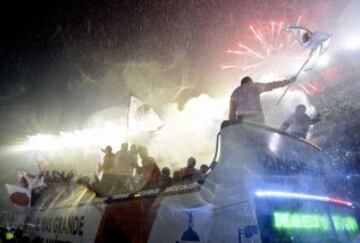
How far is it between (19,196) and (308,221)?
35.5 feet

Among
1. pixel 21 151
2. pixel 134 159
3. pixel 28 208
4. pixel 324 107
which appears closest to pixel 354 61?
pixel 324 107

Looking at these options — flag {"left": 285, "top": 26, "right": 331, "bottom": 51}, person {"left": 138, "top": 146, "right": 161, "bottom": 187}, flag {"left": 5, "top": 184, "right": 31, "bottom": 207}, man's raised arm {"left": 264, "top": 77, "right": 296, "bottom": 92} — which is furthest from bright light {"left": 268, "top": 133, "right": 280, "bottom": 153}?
flag {"left": 5, "top": 184, "right": 31, "bottom": 207}

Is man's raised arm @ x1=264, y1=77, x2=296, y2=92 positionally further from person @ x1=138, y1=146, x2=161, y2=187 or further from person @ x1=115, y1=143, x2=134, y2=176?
person @ x1=115, y1=143, x2=134, y2=176

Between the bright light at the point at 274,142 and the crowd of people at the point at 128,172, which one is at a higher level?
the crowd of people at the point at 128,172

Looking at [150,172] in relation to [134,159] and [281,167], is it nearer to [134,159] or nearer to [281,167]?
[134,159]

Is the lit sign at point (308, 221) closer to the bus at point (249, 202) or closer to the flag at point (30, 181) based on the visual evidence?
the bus at point (249, 202)

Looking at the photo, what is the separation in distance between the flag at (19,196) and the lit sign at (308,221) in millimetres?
10546

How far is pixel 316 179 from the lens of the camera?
17.7 ft

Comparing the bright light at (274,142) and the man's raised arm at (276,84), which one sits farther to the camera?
the man's raised arm at (276,84)

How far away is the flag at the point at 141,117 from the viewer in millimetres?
12508

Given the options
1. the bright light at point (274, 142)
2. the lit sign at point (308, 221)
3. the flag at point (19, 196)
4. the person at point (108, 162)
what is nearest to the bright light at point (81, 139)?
the flag at point (19, 196)

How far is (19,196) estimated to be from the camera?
11.8 meters

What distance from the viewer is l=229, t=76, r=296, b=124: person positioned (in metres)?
5.94

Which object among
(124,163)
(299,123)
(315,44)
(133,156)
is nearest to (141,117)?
(133,156)
